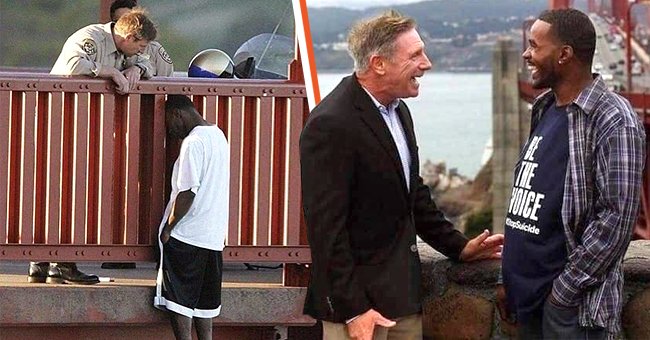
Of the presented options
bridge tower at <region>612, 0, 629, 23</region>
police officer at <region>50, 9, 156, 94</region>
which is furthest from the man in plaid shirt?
bridge tower at <region>612, 0, 629, 23</region>

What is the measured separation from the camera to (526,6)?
170 feet

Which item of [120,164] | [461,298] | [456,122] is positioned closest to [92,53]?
[120,164]

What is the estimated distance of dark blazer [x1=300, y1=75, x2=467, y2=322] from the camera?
4.52 m

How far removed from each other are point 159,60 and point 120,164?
545 mm

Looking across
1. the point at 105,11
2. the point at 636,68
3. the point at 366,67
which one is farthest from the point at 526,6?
the point at 366,67

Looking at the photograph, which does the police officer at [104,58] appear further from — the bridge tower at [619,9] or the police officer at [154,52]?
the bridge tower at [619,9]

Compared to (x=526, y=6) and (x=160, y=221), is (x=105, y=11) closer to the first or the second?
(x=160, y=221)

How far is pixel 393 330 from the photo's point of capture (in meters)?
4.75

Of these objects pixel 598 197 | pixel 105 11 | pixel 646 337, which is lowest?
pixel 646 337

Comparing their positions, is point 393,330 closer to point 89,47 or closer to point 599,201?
point 599,201

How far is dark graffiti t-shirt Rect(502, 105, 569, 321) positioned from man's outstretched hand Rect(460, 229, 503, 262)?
1.28 ft

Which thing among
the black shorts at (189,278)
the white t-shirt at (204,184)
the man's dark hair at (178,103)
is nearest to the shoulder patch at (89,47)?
the man's dark hair at (178,103)

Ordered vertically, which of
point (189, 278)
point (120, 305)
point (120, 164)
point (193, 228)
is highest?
point (120, 164)

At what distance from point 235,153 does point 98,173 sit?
0.68 meters
